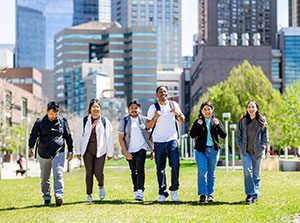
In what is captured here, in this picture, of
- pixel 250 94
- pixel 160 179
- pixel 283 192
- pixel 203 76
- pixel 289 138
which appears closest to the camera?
pixel 160 179

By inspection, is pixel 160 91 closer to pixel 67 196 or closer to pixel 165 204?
pixel 165 204

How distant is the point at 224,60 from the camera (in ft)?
348

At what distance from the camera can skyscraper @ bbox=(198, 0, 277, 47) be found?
16712cm

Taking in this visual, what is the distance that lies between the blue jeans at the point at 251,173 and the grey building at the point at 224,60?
90825 millimetres

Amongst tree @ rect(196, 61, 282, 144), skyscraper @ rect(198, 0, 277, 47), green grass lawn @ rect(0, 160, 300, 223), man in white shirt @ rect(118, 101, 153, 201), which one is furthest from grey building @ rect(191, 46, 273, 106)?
man in white shirt @ rect(118, 101, 153, 201)

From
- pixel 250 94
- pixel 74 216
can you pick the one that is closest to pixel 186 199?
pixel 74 216

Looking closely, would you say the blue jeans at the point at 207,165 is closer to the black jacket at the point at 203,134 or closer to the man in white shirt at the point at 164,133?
the black jacket at the point at 203,134

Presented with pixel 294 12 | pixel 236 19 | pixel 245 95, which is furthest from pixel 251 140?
pixel 294 12

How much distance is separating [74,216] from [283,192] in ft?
17.5

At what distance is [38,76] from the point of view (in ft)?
532

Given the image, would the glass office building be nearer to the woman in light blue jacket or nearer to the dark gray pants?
the woman in light blue jacket

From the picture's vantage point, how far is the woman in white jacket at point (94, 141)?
13.2 m

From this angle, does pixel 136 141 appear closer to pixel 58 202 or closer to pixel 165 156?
pixel 165 156

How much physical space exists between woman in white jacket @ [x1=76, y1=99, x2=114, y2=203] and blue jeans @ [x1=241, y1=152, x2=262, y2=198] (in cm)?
246
